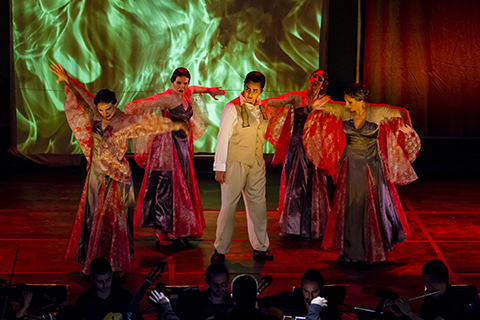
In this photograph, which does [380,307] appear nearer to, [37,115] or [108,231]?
[108,231]

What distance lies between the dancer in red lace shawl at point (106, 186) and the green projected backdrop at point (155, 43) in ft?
12.4

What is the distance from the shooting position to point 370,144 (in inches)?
153

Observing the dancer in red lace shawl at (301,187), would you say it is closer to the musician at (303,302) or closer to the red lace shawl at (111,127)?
the red lace shawl at (111,127)

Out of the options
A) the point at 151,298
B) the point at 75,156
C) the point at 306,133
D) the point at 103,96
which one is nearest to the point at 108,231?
the point at 103,96

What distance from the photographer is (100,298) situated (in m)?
2.77

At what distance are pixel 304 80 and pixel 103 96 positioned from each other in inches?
177

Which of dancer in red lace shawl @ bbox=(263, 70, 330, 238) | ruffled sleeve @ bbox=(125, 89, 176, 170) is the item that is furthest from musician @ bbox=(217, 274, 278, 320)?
dancer in red lace shawl @ bbox=(263, 70, 330, 238)

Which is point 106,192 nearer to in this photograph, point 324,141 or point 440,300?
point 324,141

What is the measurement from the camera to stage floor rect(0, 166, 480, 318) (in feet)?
11.8

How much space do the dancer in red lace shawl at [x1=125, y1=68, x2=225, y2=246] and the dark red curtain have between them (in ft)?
12.7

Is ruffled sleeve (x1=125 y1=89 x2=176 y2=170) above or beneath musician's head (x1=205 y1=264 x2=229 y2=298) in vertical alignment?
above

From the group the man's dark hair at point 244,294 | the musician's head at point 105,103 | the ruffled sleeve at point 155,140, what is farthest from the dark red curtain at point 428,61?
the man's dark hair at point 244,294

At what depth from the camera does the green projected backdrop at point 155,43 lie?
23.8 ft

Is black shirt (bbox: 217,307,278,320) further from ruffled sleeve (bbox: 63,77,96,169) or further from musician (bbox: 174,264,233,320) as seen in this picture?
ruffled sleeve (bbox: 63,77,96,169)
